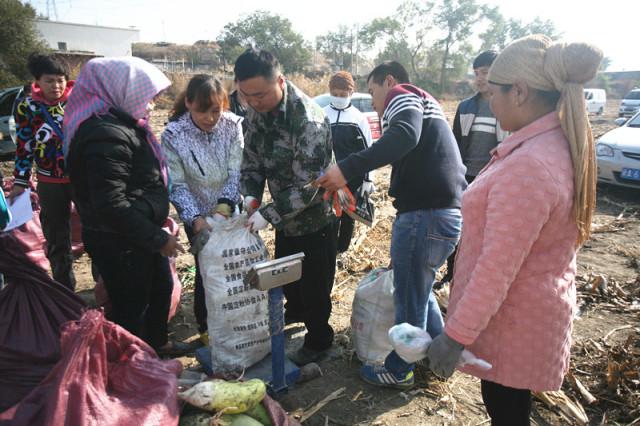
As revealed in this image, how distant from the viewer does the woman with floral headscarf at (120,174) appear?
216 centimetres

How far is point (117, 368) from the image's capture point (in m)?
1.91

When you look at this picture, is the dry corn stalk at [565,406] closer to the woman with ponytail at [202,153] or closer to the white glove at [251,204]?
the white glove at [251,204]

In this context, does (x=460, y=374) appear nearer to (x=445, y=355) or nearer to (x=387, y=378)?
(x=387, y=378)

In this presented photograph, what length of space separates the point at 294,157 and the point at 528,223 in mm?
1583

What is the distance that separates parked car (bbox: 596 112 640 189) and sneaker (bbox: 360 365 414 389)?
22.8 feet

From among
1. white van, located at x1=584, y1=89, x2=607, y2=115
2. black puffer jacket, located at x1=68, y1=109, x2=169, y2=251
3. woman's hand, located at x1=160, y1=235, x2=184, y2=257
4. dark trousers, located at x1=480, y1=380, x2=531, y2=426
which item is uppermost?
white van, located at x1=584, y1=89, x2=607, y2=115

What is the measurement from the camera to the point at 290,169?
2.70 metres

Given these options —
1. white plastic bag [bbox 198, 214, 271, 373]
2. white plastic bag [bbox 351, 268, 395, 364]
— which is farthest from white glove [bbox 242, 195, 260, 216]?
white plastic bag [bbox 351, 268, 395, 364]

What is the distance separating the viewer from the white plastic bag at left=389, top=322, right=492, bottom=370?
1562 millimetres

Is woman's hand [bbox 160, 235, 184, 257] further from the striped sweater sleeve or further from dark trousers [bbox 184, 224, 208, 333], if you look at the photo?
the striped sweater sleeve

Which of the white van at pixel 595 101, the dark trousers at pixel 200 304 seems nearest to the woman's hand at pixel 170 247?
the dark trousers at pixel 200 304

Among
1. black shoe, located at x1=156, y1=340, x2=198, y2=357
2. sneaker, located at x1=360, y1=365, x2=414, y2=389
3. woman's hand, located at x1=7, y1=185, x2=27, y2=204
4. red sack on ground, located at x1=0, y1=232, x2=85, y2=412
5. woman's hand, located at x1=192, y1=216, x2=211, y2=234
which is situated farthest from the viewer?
woman's hand, located at x1=7, y1=185, x2=27, y2=204

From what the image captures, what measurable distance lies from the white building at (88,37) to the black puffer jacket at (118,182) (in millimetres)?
52555

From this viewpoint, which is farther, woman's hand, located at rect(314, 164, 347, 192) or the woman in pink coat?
woman's hand, located at rect(314, 164, 347, 192)
